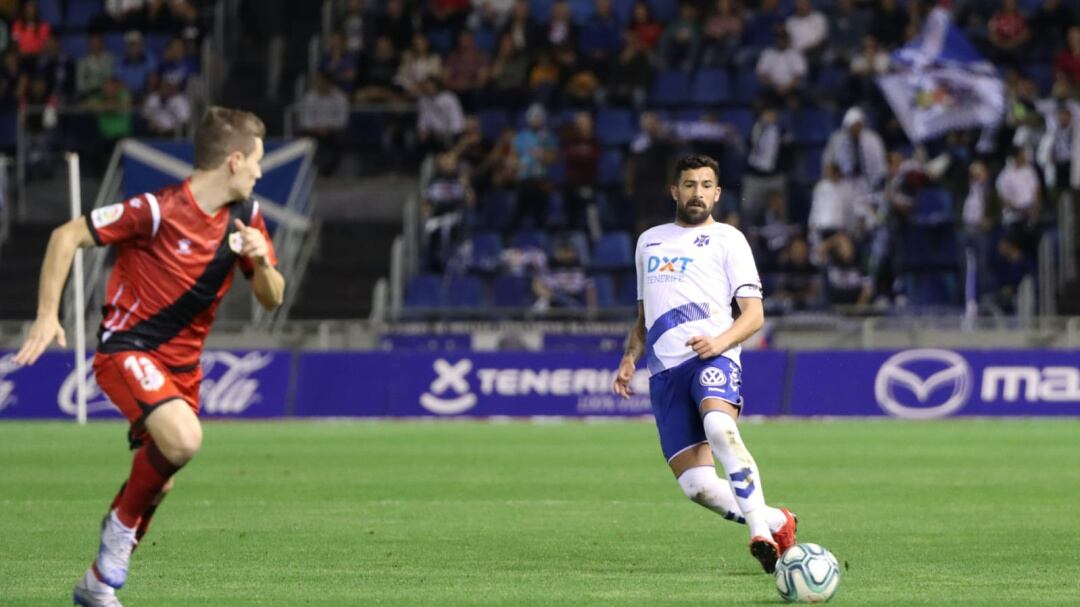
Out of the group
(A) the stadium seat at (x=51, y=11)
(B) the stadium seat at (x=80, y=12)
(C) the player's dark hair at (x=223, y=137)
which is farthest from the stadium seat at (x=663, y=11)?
(C) the player's dark hair at (x=223, y=137)

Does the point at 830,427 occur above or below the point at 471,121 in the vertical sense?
below

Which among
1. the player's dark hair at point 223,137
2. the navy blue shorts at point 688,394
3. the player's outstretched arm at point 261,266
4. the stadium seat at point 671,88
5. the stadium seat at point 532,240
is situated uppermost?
the player's dark hair at point 223,137

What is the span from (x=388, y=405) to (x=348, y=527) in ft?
47.7

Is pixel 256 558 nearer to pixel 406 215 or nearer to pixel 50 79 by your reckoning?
pixel 406 215

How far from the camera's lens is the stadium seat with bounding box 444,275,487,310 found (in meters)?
30.4

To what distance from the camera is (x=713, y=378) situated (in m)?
10.2

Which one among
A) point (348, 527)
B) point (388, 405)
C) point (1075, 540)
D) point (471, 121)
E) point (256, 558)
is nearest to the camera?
point (256, 558)

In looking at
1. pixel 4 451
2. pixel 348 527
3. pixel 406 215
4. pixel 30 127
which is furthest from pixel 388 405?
pixel 348 527

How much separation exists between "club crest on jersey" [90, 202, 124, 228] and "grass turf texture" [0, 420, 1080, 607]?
6.10 feet

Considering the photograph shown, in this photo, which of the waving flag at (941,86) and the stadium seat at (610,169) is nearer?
the waving flag at (941,86)

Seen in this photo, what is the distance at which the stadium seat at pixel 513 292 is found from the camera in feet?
98.8

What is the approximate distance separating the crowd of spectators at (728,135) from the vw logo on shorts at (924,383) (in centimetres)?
174

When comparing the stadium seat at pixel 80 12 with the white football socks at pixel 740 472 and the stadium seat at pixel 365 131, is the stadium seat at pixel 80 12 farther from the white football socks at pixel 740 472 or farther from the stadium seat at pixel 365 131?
the white football socks at pixel 740 472

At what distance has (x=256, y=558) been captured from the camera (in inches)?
440
